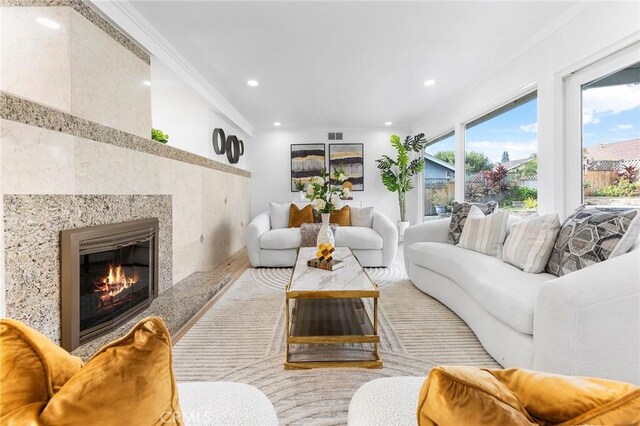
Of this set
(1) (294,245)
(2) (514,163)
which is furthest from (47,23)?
(2) (514,163)

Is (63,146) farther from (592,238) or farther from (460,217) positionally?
(460,217)

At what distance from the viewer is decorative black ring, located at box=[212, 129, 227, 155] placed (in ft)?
14.6

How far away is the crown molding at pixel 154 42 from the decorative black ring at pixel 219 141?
17.7 inches

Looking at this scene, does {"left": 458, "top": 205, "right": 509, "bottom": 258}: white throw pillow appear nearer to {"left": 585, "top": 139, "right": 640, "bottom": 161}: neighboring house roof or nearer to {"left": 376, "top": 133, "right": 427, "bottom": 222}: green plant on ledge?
{"left": 585, "top": 139, "right": 640, "bottom": 161}: neighboring house roof

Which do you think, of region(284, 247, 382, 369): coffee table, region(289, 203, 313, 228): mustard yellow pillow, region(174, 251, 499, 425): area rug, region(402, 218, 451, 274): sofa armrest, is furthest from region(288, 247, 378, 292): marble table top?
region(289, 203, 313, 228): mustard yellow pillow

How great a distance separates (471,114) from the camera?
396 centimetres

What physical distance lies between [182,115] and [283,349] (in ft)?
10.7

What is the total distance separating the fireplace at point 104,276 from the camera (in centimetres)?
173

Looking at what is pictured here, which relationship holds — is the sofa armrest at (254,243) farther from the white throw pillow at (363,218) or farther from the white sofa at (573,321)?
the white sofa at (573,321)

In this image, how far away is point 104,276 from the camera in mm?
2053

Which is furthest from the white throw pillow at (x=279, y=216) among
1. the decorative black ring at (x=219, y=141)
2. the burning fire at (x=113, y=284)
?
the burning fire at (x=113, y=284)

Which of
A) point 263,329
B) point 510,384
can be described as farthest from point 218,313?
point 510,384

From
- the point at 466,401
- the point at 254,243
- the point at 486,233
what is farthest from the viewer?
the point at 254,243

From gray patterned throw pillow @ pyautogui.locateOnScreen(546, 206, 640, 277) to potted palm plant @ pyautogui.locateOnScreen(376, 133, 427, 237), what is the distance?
3647 millimetres
